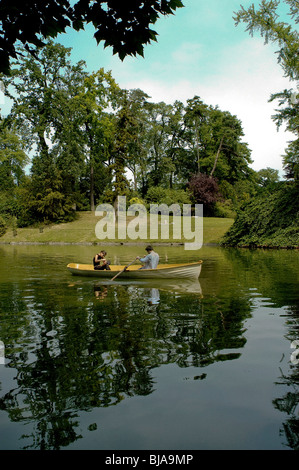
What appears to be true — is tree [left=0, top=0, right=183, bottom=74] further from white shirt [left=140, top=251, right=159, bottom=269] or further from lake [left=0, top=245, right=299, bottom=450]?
white shirt [left=140, top=251, right=159, bottom=269]

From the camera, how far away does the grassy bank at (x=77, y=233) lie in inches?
1683

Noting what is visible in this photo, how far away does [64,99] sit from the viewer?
→ 53625 millimetres

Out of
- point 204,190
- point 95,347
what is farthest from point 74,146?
point 95,347

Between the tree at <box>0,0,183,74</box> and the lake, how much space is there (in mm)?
4661

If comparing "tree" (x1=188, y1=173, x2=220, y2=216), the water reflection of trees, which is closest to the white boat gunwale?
the water reflection of trees

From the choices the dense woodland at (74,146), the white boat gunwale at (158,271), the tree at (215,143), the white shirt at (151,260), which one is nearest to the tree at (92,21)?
the white boat gunwale at (158,271)

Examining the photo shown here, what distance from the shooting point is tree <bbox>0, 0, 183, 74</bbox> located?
5371mm

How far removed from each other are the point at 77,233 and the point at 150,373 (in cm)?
4146

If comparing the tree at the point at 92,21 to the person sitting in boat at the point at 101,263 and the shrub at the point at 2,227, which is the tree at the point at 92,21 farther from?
the shrub at the point at 2,227

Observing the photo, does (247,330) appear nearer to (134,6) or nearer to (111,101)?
(134,6)

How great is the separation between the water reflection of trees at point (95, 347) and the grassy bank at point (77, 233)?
29.5 m

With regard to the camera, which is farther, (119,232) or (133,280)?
(119,232)
